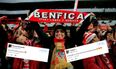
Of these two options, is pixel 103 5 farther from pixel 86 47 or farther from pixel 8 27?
pixel 8 27

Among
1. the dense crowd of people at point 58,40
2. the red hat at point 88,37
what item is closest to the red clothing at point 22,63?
the dense crowd of people at point 58,40

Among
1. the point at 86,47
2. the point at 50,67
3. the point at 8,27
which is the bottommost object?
the point at 50,67

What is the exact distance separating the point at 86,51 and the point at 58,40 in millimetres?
243

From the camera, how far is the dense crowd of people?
197 centimetres

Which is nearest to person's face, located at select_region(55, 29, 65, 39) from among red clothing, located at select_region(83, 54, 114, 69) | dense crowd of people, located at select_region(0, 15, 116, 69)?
dense crowd of people, located at select_region(0, 15, 116, 69)

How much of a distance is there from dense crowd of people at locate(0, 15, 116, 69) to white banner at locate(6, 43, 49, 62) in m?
0.06

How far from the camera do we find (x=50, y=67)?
1976 millimetres

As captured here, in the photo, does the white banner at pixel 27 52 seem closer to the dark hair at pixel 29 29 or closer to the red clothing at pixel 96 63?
the dark hair at pixel 29 29

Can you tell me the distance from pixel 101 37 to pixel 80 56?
0.85ft

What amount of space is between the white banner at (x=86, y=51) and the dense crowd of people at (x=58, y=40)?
0.16 ft

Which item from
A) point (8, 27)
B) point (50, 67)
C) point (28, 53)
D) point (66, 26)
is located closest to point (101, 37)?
point (66, 26)

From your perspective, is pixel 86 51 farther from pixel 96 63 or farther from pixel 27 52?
pixel 27 52

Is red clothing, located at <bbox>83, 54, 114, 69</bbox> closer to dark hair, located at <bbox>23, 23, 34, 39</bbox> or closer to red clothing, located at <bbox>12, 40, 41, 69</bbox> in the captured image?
red clothing, located at <bbox>12, 40, 41, 69</bbox>

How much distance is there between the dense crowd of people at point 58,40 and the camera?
197 centimetres
